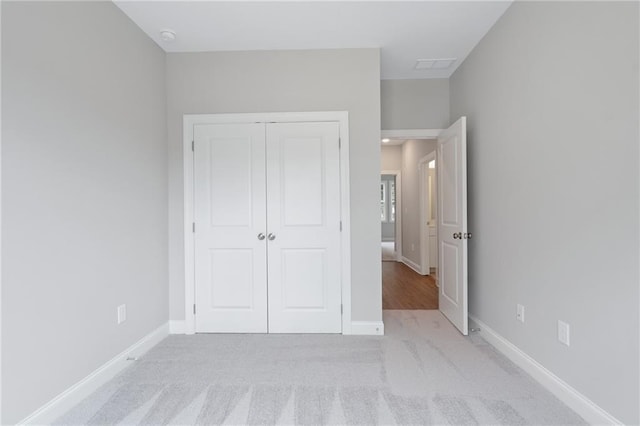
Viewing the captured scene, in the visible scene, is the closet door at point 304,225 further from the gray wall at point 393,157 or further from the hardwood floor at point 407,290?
the gray wall at point 393,157

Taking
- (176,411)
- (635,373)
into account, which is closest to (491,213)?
(635,373)

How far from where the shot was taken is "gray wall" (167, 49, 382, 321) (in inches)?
106

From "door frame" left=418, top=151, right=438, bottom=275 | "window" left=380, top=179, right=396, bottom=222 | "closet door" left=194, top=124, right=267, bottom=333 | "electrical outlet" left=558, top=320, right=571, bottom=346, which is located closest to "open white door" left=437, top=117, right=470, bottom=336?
"electrical outlet" left=558, top=320, right=571, bottom=346

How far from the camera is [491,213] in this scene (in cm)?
251

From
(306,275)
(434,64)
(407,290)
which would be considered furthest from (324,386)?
(434,64)

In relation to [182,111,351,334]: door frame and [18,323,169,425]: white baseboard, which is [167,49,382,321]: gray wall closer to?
[182,111,351,334]: door frame

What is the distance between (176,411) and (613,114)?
9.01 feet

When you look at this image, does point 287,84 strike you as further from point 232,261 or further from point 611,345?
point 611,345

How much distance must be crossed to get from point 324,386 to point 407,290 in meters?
2.61

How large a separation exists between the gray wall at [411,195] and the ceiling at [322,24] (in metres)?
2.53

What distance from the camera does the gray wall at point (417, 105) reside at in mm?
3365

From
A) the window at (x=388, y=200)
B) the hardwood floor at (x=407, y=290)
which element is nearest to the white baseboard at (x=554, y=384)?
the hardwood floor at (x=407, y=290)

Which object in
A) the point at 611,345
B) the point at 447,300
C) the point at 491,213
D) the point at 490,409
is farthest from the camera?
the point at 447,300

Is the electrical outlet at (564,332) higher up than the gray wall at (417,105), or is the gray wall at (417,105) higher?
the gray wall at (417,105)
